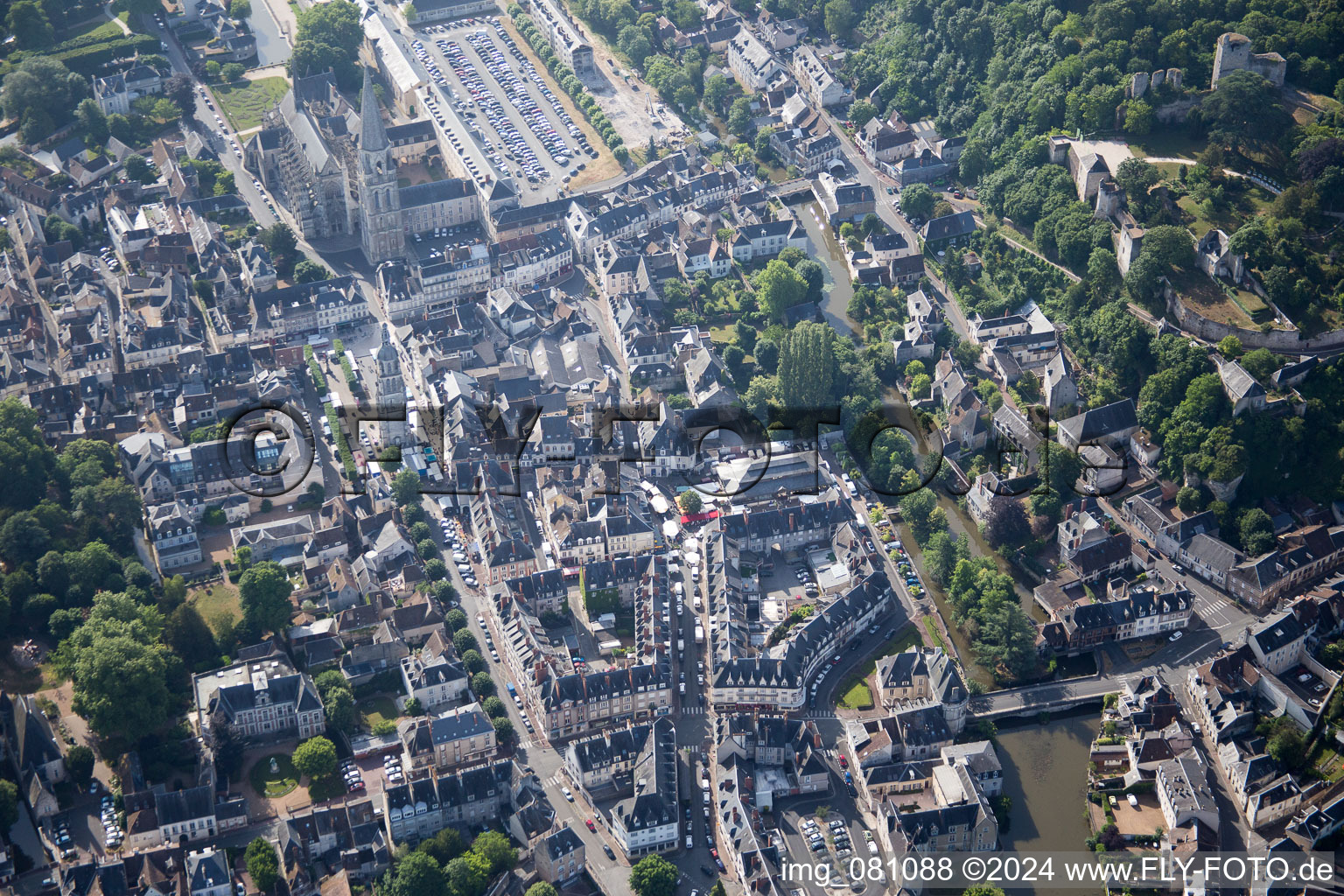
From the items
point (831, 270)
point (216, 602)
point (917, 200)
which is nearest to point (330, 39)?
point (831, 270)

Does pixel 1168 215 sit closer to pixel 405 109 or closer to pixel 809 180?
pixel 809 180

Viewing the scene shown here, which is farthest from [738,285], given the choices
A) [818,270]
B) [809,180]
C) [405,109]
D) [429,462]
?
[405,109]

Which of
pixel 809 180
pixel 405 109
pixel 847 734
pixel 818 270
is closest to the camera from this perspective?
pixel 847 734

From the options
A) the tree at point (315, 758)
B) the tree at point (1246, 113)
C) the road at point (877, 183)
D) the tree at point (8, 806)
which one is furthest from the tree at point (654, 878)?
the tree at point (1246, 113)

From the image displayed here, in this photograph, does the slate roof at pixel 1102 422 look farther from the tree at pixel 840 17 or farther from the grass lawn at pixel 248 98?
the grass lawn at pixel 248 98

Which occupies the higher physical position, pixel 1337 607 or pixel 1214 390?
pixel 1214 390

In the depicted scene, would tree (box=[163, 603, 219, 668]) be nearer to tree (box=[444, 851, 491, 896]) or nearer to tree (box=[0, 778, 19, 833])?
tree (box=[0, 778, 19, 833])

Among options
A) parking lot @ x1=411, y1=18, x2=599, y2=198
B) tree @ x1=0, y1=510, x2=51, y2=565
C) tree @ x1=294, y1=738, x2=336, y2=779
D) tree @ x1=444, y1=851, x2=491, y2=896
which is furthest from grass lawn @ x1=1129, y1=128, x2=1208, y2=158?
tree @ x1=0, y1=510, x2=51, y2=565
